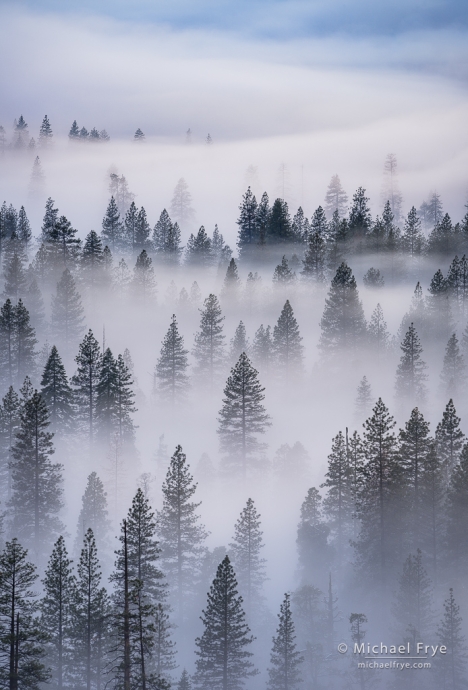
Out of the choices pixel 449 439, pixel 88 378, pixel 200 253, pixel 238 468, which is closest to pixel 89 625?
pixel 238 468

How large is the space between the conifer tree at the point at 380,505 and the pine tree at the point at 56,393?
24.1 m

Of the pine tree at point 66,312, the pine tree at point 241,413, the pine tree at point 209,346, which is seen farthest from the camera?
the pine tree at point 66,312

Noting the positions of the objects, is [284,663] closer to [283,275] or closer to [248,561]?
[248,561]

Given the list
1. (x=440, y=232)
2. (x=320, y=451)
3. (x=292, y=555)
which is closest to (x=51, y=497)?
(x=292, y=555)

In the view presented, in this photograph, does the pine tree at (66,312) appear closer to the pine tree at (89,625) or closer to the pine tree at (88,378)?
the pine tree at (88,378)

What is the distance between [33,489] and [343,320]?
42409mm

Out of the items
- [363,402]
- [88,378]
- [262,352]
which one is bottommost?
[363,402]

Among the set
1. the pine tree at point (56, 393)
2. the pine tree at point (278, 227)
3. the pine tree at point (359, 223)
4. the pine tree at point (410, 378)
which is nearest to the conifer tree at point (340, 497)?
the pine tree at point (410, 378)

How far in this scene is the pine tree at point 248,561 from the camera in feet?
165

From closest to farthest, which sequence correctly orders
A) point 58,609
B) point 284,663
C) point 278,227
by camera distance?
point 58,609, point 284,663, point 278,227

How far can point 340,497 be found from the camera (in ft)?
174

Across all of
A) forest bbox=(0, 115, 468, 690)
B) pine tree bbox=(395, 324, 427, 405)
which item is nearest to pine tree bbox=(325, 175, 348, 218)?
forest bbox=(0, 115, 468, 690)

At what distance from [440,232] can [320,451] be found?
41406 millimetres

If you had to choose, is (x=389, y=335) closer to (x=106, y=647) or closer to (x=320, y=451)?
(x=320, y=451)
